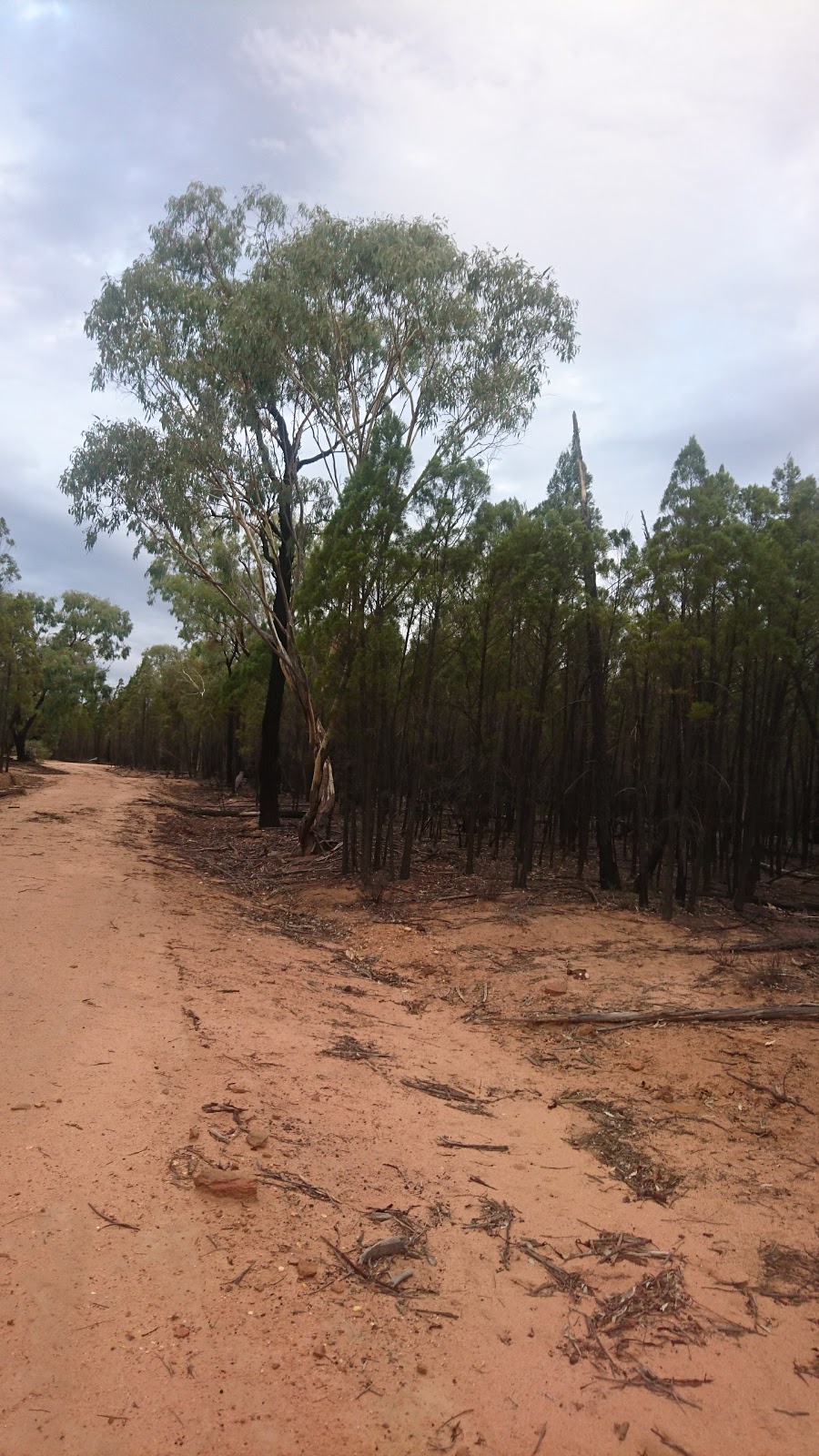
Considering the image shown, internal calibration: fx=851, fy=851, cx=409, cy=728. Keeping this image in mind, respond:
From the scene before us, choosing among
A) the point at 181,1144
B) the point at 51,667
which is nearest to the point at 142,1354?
the point at 181,1144

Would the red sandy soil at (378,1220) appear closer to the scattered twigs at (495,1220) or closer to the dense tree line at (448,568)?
the scattered twigs at (495,1220)

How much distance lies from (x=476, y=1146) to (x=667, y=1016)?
8.76ft

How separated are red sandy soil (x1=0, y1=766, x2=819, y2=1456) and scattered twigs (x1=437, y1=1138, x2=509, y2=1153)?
0.13ft

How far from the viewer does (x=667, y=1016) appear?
6441 millimetres

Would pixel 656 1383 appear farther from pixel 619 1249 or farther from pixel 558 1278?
pixel 619 1249

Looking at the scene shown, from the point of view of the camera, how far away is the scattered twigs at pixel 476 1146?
4.27 meters

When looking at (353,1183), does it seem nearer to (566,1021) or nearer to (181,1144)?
(181,1144)

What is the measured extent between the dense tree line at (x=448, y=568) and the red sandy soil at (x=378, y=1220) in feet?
18.8

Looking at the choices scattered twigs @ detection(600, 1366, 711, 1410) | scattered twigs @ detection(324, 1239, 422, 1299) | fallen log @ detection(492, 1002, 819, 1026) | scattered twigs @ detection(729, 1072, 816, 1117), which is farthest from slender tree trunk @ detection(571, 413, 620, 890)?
scattered twigs @ detection(600, 1366, 711, 1410)

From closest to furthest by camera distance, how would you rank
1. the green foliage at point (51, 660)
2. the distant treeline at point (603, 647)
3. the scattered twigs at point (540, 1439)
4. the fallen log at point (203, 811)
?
1. the scattered twigs at point (540, 1439)
2. the distant treeline at point (603, 647)
3. the fallen log at point (203, 811)
4. the green foliage at point (51, 660)

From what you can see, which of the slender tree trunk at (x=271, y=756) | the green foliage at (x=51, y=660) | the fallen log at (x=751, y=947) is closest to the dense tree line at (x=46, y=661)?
the green foliage at (x=51, y=660)

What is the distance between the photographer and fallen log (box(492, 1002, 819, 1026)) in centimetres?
630

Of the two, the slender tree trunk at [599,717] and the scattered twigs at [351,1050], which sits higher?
the slender tree trunk at [599,717]

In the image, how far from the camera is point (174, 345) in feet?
53.6
